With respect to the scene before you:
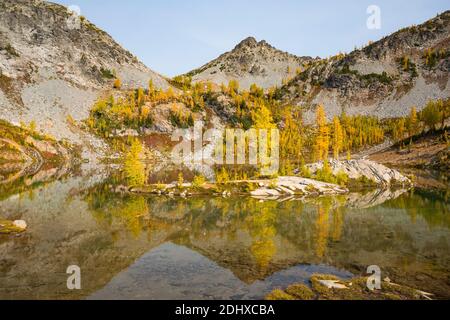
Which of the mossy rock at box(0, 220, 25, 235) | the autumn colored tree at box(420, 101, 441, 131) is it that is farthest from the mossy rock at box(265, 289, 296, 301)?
the autumn colored tree at box(420, 101, 441, 131)

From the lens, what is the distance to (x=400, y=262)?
2977cm

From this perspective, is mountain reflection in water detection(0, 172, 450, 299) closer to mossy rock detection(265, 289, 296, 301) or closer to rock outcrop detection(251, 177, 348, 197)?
mossy rock detection(265, 289, 296, 301)

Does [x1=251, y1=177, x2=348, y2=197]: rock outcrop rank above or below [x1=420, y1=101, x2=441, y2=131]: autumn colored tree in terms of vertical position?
below

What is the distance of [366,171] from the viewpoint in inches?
3408

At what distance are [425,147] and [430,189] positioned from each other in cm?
9159

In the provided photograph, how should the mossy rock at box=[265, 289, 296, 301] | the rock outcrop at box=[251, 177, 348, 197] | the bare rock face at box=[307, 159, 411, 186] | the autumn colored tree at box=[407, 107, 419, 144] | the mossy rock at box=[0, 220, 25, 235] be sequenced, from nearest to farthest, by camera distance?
the mossy rock at box=[265, 289, 296, 301], the mossy rock at box=[0, 220, 25, 235], the rock outcrop at box=[251, 177, 348, 197], the bare rock face at box=[307, 159, 411, 186], the autumn colored tree at box=[407, 107, 419, 144]

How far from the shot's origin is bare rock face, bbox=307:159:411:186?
84375 mm

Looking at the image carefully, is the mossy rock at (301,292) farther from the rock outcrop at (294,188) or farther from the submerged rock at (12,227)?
the rock outcrop at (294,188)

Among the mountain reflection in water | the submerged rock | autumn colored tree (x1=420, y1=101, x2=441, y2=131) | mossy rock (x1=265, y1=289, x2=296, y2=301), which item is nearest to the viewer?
mossy rock (x1=265, y1=289, x2=296, y2=301)

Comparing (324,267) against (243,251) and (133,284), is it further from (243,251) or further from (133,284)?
(133,284)

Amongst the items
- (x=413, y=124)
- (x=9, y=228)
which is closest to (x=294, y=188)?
(x=9, y=228)

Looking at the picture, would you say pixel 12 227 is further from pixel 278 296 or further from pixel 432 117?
pixel 432 117

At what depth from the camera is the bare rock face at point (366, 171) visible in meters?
84.4
